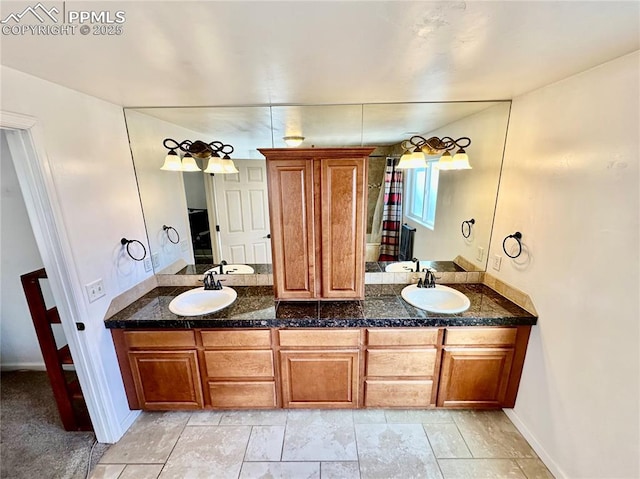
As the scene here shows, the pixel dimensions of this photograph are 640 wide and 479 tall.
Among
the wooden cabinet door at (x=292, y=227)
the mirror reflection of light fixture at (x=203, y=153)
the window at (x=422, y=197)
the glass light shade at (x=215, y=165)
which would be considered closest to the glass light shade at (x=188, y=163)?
the mirror reflection of light fixture at (x=203, y=153)

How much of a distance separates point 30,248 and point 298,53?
2.74 meters

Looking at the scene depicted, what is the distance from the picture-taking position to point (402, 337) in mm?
1818

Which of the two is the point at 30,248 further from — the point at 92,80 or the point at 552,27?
the point at 552,27

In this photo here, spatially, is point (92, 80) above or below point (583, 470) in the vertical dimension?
above

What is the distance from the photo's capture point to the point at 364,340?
183cm

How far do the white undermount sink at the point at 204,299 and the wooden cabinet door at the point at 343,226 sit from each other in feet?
2.53

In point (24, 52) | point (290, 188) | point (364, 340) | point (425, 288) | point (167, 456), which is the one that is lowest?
point (167, 456)

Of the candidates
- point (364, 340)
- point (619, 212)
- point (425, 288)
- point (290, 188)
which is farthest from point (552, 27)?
point (364, 340)

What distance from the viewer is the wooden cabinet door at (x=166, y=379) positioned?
1859 mm

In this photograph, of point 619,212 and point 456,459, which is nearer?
point 619,212

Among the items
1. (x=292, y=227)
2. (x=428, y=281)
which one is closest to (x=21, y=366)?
(x=292, y=227)

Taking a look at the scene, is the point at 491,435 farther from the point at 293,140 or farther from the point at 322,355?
the point at 293,140

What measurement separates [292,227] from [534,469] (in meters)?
2.12

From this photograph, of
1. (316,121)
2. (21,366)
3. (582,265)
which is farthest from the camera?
(21,366)
